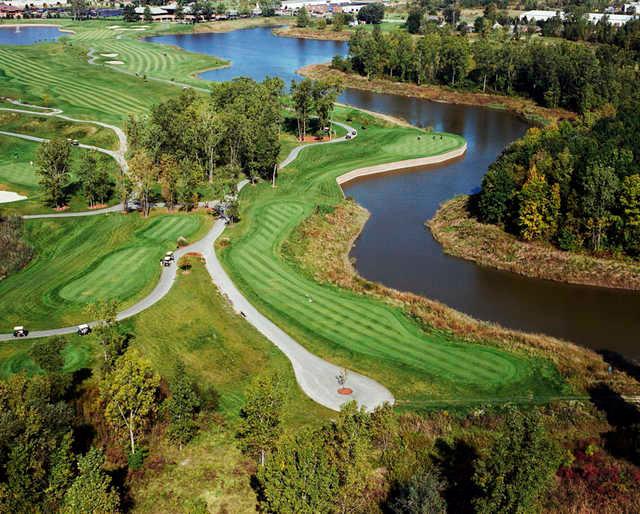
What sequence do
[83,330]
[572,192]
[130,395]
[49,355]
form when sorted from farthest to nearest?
[572,192] < [83,330] < [49,355] < [130,395]

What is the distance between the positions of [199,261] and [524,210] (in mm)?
39513

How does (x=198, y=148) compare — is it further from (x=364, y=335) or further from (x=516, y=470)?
(x=516, y=470)

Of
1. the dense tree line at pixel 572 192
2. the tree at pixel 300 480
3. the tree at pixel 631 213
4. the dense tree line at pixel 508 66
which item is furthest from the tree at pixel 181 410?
the dense tree line at pixel 508 66

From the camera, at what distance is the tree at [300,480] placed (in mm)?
31969

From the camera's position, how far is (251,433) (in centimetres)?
3866

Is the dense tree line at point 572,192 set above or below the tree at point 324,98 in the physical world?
below

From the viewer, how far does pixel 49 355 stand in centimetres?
4809

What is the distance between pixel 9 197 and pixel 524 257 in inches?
2782

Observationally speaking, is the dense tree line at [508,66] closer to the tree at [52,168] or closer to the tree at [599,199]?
the tree at [599,199]

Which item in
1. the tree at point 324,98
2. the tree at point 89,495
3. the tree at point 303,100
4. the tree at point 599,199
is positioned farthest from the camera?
the tree at point 324,98

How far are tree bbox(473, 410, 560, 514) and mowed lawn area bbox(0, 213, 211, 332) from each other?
39358 mm

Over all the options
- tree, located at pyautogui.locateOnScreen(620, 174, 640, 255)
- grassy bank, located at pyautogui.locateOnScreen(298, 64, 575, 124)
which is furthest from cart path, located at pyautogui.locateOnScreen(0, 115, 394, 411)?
grassy bank, located at pyautogui.locateOnScreen(298, 64, 575, 124)

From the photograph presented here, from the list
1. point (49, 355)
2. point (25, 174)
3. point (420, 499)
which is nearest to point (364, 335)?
point (420, 499)

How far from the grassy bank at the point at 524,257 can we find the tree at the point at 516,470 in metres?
39.6
